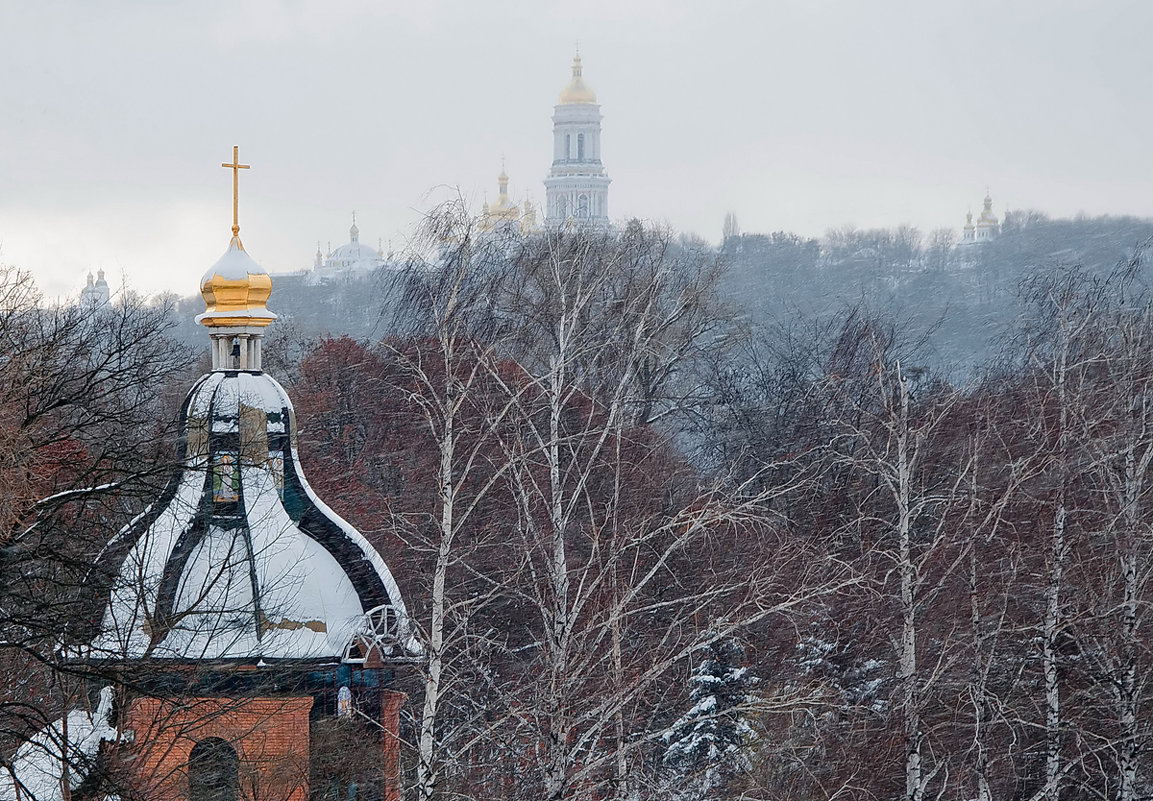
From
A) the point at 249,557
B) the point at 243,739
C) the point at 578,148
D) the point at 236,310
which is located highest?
the point at 578,148

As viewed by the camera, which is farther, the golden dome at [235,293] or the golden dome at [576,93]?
the golden dome at [576,93]

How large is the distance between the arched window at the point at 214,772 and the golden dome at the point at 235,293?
3.68 m

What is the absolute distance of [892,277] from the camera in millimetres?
64125

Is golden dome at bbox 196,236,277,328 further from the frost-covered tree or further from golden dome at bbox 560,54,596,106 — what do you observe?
golden dome at bbox 560,54,596,106

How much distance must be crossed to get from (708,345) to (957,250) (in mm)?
30779

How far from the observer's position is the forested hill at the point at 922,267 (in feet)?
184

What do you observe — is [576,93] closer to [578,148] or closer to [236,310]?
[578,148]

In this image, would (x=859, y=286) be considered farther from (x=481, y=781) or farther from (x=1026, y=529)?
(x=481, y=781)

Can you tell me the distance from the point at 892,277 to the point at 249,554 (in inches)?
2036

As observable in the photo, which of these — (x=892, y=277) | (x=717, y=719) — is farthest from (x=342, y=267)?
(x=717, y=719)

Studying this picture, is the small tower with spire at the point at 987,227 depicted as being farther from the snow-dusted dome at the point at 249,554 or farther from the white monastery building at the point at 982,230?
the snow-dusted dome at the point at 249,554

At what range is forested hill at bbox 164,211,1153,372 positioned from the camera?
54.8 m

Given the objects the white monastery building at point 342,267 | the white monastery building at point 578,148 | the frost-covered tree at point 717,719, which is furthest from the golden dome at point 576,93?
the frost-covered tree at point 717,719

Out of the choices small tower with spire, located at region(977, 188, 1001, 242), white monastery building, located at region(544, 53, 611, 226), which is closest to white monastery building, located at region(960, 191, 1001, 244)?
small tower with spire, located at region(977, 188, 1001, 242)
